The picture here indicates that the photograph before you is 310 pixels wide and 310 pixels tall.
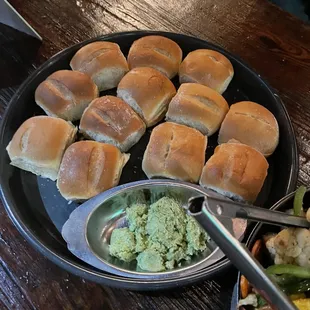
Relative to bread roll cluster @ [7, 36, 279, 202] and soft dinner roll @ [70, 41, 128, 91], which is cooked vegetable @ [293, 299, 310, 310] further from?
soft dinner roll @ [70, 41, 128, 91]

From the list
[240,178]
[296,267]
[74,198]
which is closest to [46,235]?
[74,198]

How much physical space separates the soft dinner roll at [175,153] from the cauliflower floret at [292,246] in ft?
1.26

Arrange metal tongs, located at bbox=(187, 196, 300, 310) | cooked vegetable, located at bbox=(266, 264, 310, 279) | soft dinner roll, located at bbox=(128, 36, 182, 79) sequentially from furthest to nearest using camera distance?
soft dinner roll, located at bbox=(128, 36, 182, 79), cooked vegetable, located at bbox=(266, 264, 310, 279), metal tongs, located at bbox=(187, 196, 300, 310)

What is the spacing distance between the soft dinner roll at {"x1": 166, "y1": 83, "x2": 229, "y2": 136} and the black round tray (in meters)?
0.05

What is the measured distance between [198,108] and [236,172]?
8.3 inches

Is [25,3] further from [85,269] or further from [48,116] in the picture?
[85,269]

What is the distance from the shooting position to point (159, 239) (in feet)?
3.14

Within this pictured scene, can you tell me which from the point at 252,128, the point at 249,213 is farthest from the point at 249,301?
the point at 252,128

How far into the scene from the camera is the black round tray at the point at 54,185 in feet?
3.05

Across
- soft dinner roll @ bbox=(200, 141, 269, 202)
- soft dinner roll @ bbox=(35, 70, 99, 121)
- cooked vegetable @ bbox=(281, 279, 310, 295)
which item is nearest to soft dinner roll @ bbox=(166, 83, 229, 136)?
soft dinner roll @ bbox=(200, 141, 269, 202)

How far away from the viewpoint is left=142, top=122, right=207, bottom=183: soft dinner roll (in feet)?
3.49

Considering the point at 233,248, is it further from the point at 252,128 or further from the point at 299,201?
the point at 252,128

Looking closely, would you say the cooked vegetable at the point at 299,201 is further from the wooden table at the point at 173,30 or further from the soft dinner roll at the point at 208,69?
the soft dinner roll at the point at 208,69

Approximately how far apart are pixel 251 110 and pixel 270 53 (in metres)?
0.31
